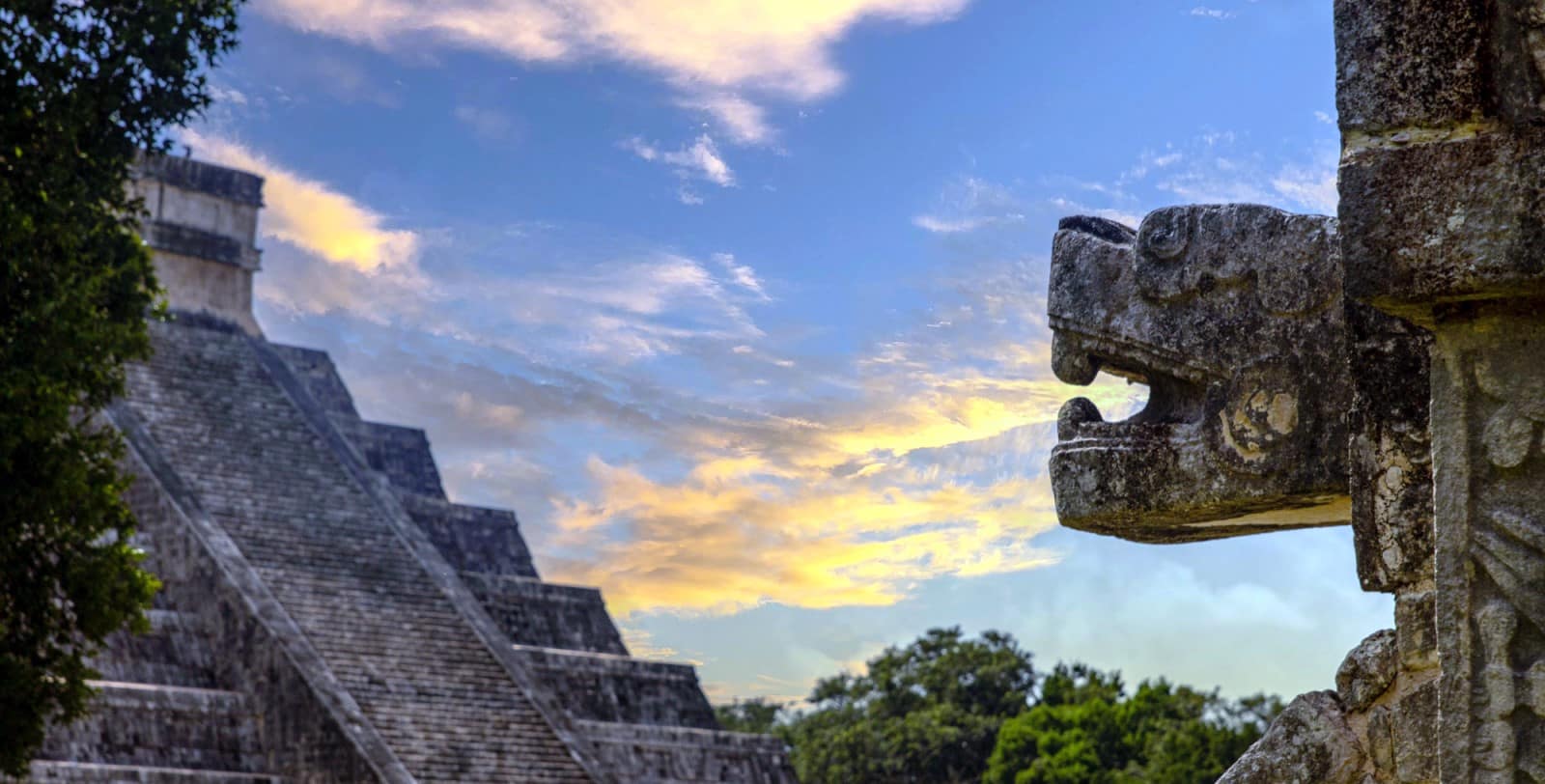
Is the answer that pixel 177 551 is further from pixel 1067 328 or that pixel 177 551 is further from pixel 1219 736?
pixel 1067 328

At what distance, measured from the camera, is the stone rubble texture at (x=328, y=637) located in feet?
51.0

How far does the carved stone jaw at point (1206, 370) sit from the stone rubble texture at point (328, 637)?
486 inches

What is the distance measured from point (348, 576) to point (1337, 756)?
55.6 ft

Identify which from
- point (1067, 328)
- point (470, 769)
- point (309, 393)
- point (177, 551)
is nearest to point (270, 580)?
point (177, 551)

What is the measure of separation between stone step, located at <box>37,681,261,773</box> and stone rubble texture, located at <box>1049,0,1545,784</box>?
1225cm

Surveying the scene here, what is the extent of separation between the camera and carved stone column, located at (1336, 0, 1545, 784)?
192cm

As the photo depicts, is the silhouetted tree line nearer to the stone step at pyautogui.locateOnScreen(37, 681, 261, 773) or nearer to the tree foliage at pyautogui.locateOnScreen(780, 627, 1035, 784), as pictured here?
the tree foliage at pyautogui.locateOnScreen(780, 627, 1035, 784)

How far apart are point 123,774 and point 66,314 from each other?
4.77 meters

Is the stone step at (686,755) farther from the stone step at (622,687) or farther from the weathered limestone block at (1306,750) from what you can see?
the weathered limestone block at (1306,750)

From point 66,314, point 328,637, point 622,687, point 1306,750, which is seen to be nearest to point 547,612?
point 622,687

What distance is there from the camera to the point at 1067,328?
2.85 m

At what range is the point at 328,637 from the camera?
17.4m

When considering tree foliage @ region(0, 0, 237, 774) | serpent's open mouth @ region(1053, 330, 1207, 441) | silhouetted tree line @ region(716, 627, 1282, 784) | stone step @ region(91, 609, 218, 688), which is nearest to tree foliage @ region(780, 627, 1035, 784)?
silhouetted tree line @ region(716, 627, 1282, 784)

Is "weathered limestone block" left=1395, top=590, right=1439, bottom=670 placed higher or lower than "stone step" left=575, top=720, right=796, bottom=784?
lower
